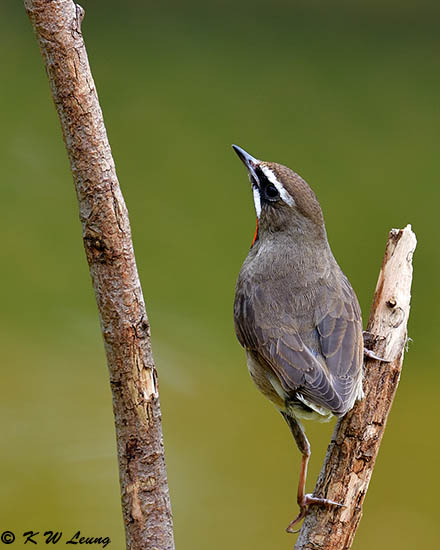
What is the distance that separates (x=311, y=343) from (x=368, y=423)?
292 mm

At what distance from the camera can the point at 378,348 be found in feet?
8.14

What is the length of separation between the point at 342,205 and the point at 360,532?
5.78ft

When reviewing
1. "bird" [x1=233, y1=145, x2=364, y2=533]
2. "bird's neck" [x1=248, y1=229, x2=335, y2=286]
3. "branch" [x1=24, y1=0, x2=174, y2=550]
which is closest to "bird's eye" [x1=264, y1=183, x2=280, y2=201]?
"bird" [x1=233, y1=145, x2=364, y2=533]

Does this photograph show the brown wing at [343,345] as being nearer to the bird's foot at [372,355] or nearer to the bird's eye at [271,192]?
the bird's foot at [372,355]

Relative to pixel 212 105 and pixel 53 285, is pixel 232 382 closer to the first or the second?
pixel 53 285

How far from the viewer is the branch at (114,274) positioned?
1.97 meters

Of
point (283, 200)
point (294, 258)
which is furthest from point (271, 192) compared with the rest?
point (294, 258)

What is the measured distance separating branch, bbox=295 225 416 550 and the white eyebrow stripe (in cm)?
34

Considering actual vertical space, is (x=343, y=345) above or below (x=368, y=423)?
above

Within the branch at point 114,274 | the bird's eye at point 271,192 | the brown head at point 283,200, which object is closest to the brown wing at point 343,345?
the brown head at point 283,200

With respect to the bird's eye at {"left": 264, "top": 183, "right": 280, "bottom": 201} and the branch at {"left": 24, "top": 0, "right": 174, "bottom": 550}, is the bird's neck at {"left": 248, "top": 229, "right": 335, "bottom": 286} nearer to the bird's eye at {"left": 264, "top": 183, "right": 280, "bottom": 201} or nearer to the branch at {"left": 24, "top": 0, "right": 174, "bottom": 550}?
the bird's eye at {"left": 264, "top": 183, "right": 280, "bottom": 201}

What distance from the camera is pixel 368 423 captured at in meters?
2.37

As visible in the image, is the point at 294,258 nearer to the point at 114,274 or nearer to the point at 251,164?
the point at 251,164

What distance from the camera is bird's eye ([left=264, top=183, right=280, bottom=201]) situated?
2.69 m
